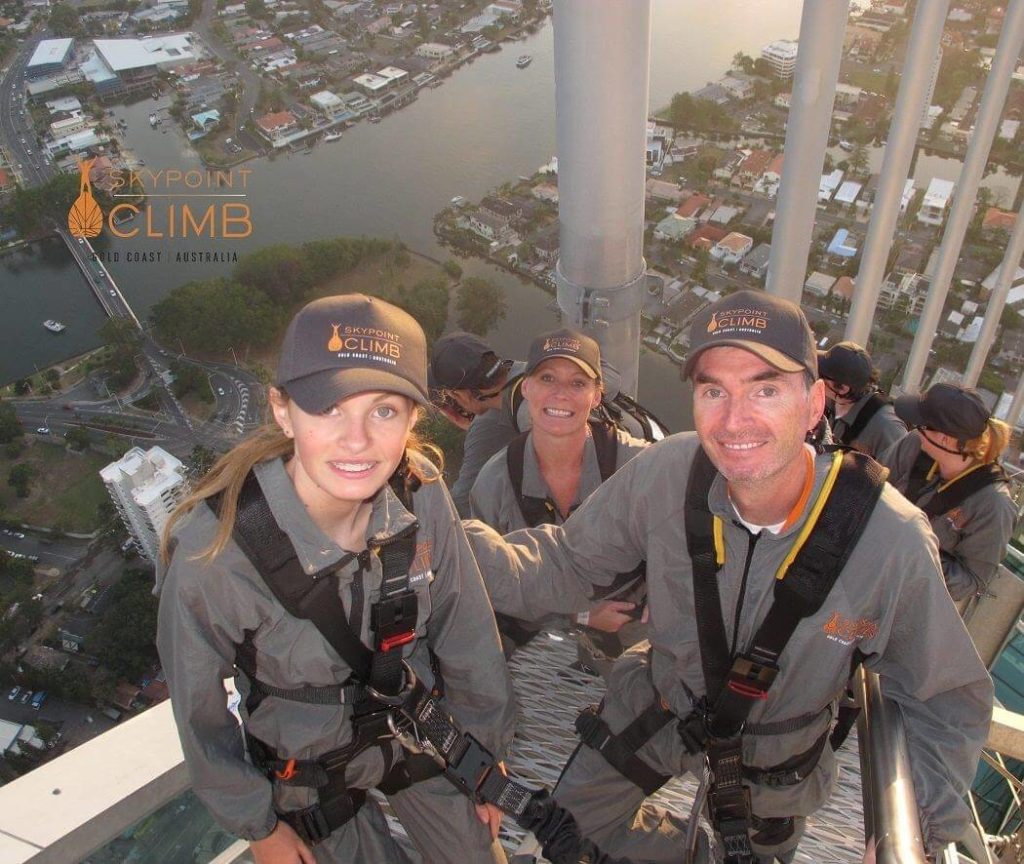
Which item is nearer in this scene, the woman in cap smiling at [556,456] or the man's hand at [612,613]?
the man's hand at [612,613]

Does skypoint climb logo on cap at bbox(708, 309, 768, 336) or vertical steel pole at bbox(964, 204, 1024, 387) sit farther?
vertical steel pole at bbox(964, 204, 1024, 387)

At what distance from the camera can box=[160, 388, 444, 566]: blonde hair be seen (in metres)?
1.19

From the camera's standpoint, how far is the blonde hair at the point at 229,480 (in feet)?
3.92

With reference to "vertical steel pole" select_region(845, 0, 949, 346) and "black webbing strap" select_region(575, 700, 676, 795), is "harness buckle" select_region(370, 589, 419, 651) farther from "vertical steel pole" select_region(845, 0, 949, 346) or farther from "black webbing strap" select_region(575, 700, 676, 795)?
"vertical steel pole" select_region(845, 0, 949, 346)

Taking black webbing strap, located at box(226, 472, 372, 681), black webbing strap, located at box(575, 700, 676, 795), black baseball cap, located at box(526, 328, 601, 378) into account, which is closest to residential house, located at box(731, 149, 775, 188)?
black baseball cap, located at box(526, 328, 601, 378)

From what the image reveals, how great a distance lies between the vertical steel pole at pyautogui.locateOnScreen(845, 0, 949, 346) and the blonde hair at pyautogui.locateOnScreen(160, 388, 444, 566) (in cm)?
324

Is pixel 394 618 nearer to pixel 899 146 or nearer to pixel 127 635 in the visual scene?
pixel 899 146

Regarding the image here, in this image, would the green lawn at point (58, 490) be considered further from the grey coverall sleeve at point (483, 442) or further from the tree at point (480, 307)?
the grey coverall sleeve at point (483, 442)

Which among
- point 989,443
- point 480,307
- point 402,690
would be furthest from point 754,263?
point 402,690

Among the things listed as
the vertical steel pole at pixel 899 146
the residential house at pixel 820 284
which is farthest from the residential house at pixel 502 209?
the vertical steel pole at pixel 899 146

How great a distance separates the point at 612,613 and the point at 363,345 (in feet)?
2.59

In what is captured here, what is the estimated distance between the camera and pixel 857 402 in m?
2.62

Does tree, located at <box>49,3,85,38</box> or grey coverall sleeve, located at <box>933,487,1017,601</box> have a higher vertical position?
grey coverall sleeve, located at <box>933,487,1017,601</box>

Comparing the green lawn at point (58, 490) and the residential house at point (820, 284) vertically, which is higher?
the residential house at point (820, 284)
